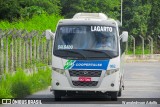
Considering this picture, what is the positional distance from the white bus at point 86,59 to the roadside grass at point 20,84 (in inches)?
58.5

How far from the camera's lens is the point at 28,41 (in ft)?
120

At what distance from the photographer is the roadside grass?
932 inches

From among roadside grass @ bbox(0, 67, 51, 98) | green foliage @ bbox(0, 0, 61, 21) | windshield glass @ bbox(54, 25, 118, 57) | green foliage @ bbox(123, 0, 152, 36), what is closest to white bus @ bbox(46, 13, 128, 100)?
windshield glass @ bbox(54, 25, 118, 57)

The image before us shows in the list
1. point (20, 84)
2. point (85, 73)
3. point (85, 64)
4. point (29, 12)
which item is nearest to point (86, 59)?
point (85, 64)

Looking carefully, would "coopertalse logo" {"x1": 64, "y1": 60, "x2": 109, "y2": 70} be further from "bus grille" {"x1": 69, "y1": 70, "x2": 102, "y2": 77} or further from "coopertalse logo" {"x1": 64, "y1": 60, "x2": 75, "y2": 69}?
"bus grille" {"x1": 69, "y1": 70, "x2": 102, "y2": 77}

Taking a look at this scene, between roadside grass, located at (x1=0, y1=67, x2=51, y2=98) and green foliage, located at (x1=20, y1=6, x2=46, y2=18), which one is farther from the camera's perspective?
green foliage, located at (x1=20, y1=6, x2=46, y2=18)

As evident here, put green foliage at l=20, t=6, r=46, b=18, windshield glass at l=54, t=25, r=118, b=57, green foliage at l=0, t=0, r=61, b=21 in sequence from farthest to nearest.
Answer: green foliage at l=20, t=6, r=46, b=18
green foliage at l=0, t=0, r=61, b=21
windshield glass at l=54, t=25, r=118, b=57

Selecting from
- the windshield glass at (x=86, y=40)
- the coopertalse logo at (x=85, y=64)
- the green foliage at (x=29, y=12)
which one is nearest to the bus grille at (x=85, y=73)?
the coopertalse logo at (x=85, y=64)

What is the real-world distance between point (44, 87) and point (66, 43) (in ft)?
21.1

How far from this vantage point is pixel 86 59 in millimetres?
23328

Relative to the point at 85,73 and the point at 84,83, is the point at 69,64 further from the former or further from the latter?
the point at 84,83

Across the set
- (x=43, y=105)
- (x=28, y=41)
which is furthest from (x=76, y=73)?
(x=28, y=41)

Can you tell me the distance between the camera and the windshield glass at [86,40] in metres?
23.6

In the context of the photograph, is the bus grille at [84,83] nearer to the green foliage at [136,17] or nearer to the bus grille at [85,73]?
the bus grille at [85,73]
